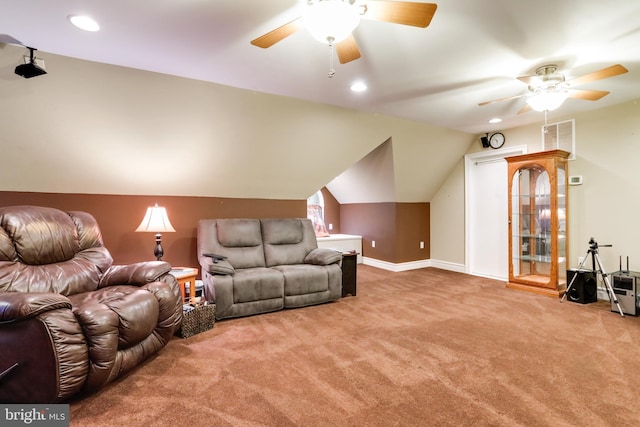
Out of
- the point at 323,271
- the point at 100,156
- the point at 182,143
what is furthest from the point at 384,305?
the point at 100,156

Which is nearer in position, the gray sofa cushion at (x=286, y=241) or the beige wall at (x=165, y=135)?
the beige wall at (x=165, y=135)

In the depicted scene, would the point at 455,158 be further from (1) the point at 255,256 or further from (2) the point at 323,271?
(1) the point at 255,256

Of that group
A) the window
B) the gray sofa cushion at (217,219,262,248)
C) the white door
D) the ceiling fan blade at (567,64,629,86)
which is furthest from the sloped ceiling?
the ceiling fan blade at (567,64,629,86)

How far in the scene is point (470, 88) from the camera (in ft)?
10.8

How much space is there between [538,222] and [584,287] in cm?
102

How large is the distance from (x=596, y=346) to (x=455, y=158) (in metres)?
3.59

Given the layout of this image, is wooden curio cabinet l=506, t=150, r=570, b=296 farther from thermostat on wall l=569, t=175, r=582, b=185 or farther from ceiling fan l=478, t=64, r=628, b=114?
ceiling fan l=478, t=64, r=628, b=114

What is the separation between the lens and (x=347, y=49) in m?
1.97

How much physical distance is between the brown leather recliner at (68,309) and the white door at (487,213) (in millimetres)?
4756

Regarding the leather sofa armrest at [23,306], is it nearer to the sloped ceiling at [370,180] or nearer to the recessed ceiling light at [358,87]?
the recessed ceiling light at [358,87]

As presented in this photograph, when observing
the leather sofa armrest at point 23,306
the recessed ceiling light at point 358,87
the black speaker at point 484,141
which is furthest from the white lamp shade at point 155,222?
the black speaker at point 484,141

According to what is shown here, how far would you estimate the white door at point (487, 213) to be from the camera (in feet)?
16.5

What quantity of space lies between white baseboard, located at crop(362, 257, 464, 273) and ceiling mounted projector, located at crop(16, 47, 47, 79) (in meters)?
5.17

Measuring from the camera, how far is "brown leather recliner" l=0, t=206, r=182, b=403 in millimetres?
1656
